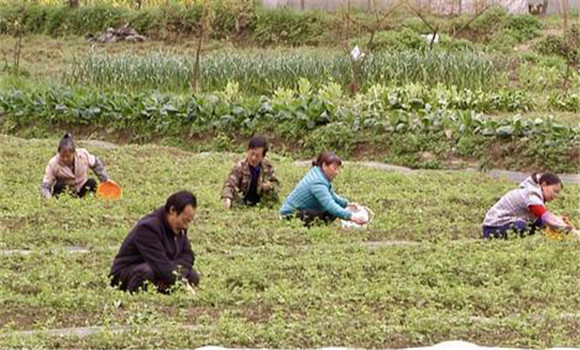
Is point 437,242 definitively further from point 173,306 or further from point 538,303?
point 173,306

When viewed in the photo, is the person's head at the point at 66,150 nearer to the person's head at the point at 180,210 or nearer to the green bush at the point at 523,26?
the person's head at the point at 180,210

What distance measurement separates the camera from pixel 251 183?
45.1ft

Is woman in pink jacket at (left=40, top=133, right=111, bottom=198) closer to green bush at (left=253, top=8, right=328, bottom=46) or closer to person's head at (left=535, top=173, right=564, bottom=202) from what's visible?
person's head at (left=535, top=173, right=564, bottom=202)

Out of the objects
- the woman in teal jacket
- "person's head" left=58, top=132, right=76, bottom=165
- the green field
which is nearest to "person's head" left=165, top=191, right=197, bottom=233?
the green field

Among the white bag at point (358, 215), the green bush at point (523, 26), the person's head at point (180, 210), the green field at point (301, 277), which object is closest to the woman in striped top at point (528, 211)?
the green field at point (301, 277)

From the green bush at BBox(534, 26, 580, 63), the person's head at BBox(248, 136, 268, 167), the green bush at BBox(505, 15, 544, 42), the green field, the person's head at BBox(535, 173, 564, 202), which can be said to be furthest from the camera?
the green bush at BBox(505, 15, 544, 42)

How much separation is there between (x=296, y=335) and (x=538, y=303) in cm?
215

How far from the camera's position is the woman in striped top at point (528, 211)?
11648 millimetres

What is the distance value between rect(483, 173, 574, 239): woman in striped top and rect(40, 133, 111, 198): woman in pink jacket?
4125mm

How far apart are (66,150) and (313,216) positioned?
2.56m

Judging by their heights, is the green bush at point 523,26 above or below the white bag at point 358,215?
below

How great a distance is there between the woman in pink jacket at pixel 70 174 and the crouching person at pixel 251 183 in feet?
4.21

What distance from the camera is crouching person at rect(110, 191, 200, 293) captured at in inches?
360

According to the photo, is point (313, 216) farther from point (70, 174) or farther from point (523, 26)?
point (523, 26)
